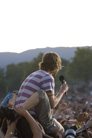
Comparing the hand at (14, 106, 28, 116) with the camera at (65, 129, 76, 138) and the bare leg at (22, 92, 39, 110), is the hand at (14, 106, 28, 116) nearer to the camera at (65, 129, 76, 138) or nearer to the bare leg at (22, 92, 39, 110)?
the bare leg at (22, 92, 39, 110)

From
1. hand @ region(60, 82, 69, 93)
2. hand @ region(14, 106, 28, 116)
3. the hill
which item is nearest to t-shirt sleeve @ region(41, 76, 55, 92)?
hand @ region(60, 82, 69, 93)

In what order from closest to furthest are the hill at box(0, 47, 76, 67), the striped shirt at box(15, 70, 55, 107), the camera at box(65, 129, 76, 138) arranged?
the camera at box(65, 129, 76, 138), the striped shirt at box(15, 70, 55, 107), the hill at box(0, 47, 76, 67)

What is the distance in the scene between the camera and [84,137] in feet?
11.5

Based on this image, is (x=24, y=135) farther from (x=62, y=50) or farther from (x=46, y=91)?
(x=62, y=50)

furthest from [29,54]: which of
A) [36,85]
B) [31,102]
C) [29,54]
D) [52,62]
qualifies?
[31,102]

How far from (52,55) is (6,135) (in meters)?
0.84

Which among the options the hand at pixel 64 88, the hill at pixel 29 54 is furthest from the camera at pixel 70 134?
the hill at pixel 29 54

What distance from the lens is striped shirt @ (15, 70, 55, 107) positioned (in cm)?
330

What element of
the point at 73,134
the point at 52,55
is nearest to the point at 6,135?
the point at 73,134

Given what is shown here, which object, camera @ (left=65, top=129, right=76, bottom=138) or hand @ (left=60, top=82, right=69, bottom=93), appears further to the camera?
hand @ (left=60, top=82, right=69, bottom=93)

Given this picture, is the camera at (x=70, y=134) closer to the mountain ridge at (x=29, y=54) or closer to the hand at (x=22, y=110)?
the hand at (x=22, y=110)

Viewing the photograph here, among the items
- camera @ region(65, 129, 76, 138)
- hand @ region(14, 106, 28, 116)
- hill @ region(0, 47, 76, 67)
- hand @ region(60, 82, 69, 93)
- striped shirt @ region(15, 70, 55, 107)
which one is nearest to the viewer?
hand @ region(14, 106, 28, 116)

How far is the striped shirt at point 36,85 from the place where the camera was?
3.30m

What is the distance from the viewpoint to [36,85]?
3318mm
